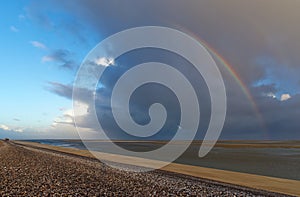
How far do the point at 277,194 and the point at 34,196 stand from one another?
17.4m

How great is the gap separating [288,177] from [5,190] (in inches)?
1085

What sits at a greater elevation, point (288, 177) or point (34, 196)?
point (288, 177)

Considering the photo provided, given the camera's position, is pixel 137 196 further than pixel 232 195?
No

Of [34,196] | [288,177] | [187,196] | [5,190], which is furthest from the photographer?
[288,177]

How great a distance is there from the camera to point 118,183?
21312 mm

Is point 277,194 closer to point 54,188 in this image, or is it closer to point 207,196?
point 207,196

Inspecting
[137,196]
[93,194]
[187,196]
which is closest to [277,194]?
[187,196]

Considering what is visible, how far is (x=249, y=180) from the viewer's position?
91.0 ft

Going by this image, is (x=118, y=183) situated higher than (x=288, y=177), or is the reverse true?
(x=288, y=177)

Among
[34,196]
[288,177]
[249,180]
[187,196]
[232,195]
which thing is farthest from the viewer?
[288,177]

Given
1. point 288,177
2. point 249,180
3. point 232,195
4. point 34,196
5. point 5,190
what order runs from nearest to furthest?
point 34,196 < point 5,190 < point 232,195 < point 249,180 < point 288,177

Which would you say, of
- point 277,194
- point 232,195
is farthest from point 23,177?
point 277,194

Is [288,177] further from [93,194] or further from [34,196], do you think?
[34,196]

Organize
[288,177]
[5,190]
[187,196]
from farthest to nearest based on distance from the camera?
[288,177] → [187,196] → [5,190]
